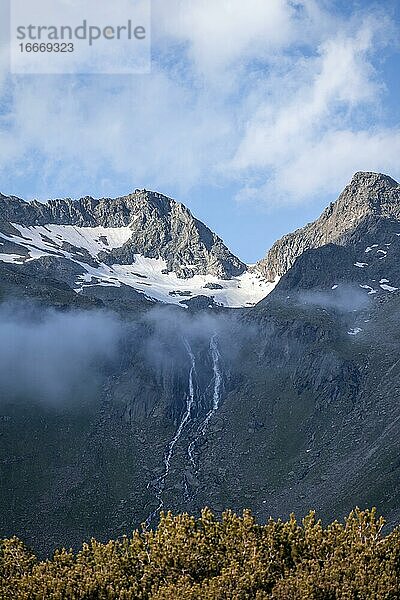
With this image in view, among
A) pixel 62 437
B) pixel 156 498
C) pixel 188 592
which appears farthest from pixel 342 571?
pixel 62 437

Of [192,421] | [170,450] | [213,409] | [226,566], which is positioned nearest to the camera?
[226,566]

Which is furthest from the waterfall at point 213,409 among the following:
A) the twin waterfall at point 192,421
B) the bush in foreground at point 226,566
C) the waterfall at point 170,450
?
the bush in foreground at point 226,566

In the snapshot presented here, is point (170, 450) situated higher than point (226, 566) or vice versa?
point (226, 566)

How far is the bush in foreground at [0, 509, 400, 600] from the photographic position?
4112 cm

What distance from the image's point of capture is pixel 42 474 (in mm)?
139500

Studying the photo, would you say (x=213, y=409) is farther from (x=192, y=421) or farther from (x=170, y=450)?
(x=170, y=450)

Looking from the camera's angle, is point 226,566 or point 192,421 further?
point 192,421

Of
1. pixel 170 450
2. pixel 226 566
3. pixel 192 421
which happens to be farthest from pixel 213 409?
pixel 226 566

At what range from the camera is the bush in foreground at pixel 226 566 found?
41125 millimetres

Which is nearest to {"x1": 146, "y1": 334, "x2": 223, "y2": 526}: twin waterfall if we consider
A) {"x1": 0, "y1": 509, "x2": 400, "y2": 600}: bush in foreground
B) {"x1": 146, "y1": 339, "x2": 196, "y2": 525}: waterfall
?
{"x1": 146, "y1": 339, "x2": 196, "y2": 525}: waterfall

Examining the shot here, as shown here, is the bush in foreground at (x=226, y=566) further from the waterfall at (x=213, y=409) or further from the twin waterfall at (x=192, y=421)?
the waterfall at (x=213, y=409)

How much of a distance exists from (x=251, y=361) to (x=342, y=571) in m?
158

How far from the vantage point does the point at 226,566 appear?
45.9 m

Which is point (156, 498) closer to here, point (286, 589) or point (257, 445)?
point (257, 445)
